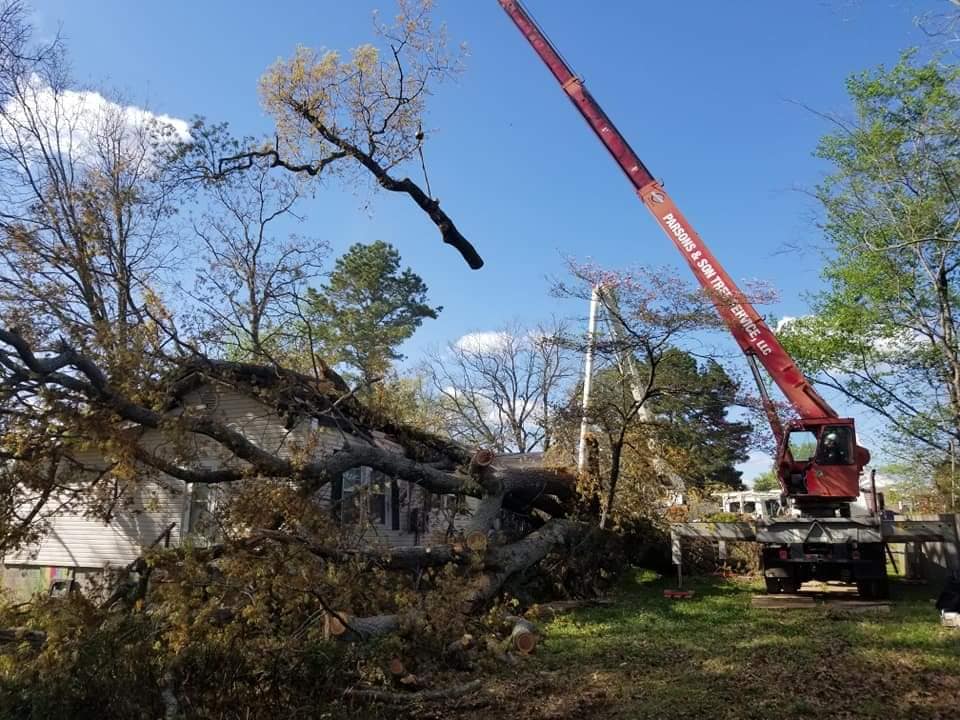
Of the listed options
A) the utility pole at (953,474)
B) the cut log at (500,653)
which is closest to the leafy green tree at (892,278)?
the utility pole at (953,474)

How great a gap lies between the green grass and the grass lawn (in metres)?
0.01

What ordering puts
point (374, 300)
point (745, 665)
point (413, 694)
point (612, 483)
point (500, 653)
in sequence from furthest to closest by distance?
point (374, 300), point (612, 483), point (500, 653), point (745, 665), point (413, 694)

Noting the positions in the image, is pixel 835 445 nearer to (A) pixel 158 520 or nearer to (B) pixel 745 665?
(B) pixel 745 665

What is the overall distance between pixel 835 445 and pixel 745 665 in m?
5.73

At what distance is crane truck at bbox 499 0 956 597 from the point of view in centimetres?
1027

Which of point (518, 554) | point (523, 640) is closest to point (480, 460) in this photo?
point (518, 554)

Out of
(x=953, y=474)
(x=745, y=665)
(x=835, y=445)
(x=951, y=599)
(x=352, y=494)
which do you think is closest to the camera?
(x=745, y=665)

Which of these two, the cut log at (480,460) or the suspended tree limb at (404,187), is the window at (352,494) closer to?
the cut log at (480,460)

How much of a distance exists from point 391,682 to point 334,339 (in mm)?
18740

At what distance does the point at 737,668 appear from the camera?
20.4 feet

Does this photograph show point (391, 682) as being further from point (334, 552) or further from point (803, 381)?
point (803, 381)

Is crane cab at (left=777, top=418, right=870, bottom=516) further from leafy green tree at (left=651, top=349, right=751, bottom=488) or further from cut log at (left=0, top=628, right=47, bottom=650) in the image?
cut log at (left=0, top=628, right=47, bottom=650)

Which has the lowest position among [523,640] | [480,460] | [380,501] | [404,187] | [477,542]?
[523,640]

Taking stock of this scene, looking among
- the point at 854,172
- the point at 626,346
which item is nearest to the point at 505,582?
the point at 626,346
